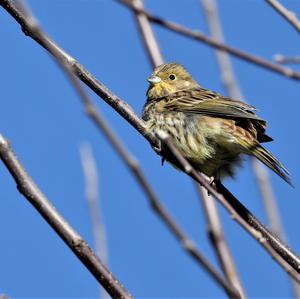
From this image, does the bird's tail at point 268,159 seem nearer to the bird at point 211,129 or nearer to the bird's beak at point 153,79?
the bird at point 211,129

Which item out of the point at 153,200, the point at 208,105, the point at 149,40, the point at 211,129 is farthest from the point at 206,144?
the point at 153,200

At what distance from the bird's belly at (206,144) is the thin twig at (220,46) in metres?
2.65

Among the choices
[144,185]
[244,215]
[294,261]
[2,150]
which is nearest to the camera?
[144,185]

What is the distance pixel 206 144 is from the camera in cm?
493

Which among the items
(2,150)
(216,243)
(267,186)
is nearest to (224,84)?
(267,186)

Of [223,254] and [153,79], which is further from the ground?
[153,79]

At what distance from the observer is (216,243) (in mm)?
2340

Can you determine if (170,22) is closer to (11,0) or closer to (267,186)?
(11,0)

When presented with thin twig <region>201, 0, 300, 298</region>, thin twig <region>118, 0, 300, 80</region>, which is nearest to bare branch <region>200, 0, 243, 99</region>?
thin twig <region>201, 0, 300, 298</region>

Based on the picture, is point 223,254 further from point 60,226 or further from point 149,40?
point 149,40

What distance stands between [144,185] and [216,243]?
108 cm

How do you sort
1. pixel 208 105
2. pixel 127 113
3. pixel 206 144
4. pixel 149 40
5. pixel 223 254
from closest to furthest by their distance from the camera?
pixel 223 254, pixel 149 40, pixel 127 113, pixel 206 144, pixel 208 105

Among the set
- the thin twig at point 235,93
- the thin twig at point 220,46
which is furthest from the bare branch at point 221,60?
the thin twig at point 220,46

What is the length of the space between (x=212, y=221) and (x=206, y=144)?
7.38ft
